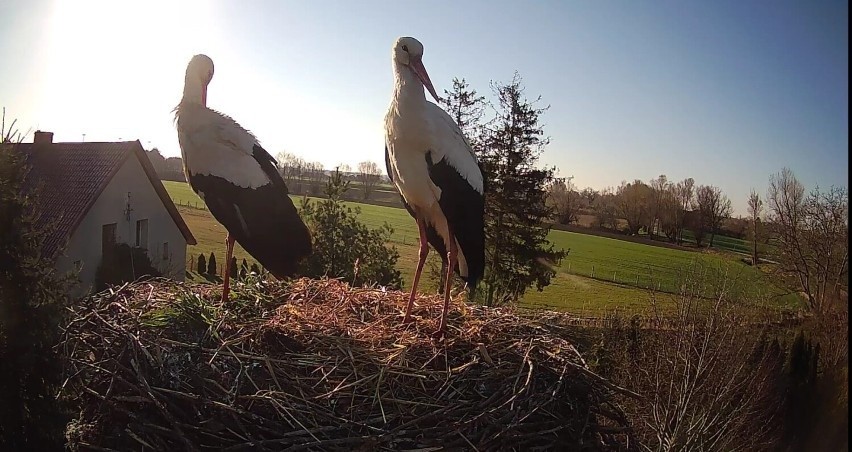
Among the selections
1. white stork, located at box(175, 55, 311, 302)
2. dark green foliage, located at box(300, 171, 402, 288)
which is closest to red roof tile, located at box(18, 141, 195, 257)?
dark green foliage, located at box(300, 171, 402, 288)

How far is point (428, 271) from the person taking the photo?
12672 mm

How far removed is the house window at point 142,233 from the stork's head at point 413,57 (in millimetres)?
5513

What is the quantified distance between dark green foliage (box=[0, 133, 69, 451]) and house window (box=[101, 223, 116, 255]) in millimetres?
4891

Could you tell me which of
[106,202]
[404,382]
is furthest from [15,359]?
[106,202]

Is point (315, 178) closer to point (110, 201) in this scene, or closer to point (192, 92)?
point (110, 201)

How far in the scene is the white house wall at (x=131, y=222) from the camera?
6.22 m

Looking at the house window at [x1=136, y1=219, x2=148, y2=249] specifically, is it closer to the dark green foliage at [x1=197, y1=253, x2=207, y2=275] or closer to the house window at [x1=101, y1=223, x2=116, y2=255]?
the house window at [x1=101, y1=223, x2=116, y2=255]

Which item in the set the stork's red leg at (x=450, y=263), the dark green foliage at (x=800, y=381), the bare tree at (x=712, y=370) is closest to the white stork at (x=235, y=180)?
the stork's red leg at (x=450, y=263)

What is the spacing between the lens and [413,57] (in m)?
2.99

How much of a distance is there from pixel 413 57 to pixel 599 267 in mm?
13333

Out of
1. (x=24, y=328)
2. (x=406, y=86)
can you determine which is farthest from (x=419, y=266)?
(x=24, y=328)

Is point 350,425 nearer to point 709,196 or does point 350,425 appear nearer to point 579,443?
point 579,443

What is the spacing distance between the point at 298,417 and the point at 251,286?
162cm

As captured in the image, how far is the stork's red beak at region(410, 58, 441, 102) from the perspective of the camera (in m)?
3.00
